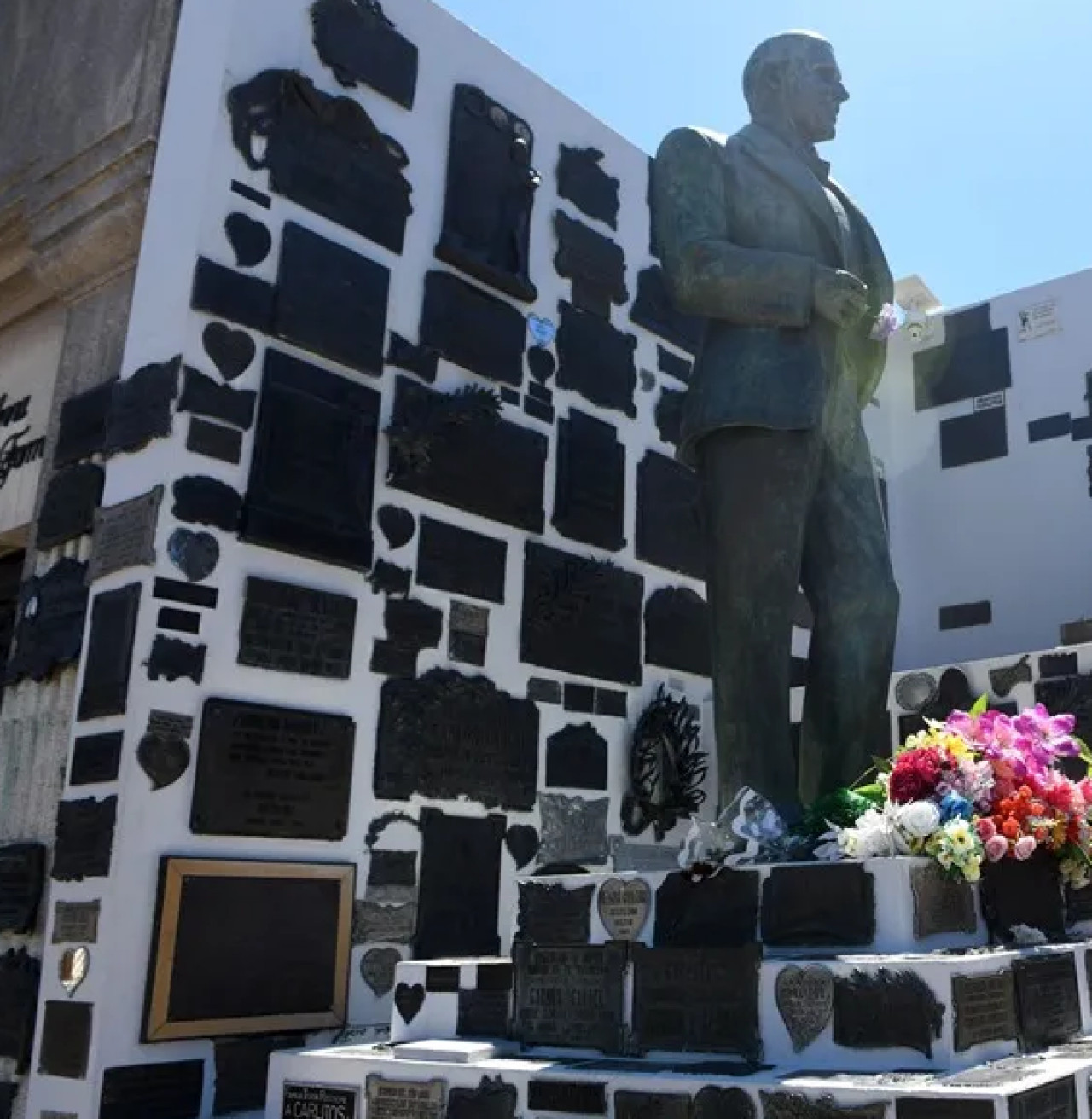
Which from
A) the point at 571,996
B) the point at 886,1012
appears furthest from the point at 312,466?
the point at 886,1012

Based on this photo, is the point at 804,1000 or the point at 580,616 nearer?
the point at 804,1000

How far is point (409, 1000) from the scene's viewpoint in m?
4.34

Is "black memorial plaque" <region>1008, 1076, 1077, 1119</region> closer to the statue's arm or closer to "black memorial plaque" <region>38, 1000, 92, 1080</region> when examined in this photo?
the statue's arm

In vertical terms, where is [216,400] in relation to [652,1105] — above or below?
above

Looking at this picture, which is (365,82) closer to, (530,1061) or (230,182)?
(230,182)

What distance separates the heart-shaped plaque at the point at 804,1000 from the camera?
331 cm

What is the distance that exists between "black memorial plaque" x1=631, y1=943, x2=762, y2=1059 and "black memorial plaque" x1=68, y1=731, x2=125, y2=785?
234 cm

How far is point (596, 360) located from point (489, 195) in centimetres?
119

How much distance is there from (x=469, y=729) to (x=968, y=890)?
3.06 meters

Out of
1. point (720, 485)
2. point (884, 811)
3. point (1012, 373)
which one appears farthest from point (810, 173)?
point (1012, 373)

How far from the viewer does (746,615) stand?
14.4 ft

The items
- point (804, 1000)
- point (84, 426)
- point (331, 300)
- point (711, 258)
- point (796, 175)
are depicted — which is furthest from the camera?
point (331, 300)

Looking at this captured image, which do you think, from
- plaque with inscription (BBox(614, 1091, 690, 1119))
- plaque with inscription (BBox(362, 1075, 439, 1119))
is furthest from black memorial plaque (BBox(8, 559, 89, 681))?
plaque with inscription (BBox(614, 1091, 690, 1119))

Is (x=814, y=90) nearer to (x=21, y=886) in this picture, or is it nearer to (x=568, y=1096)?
(x=568, y=1096)
